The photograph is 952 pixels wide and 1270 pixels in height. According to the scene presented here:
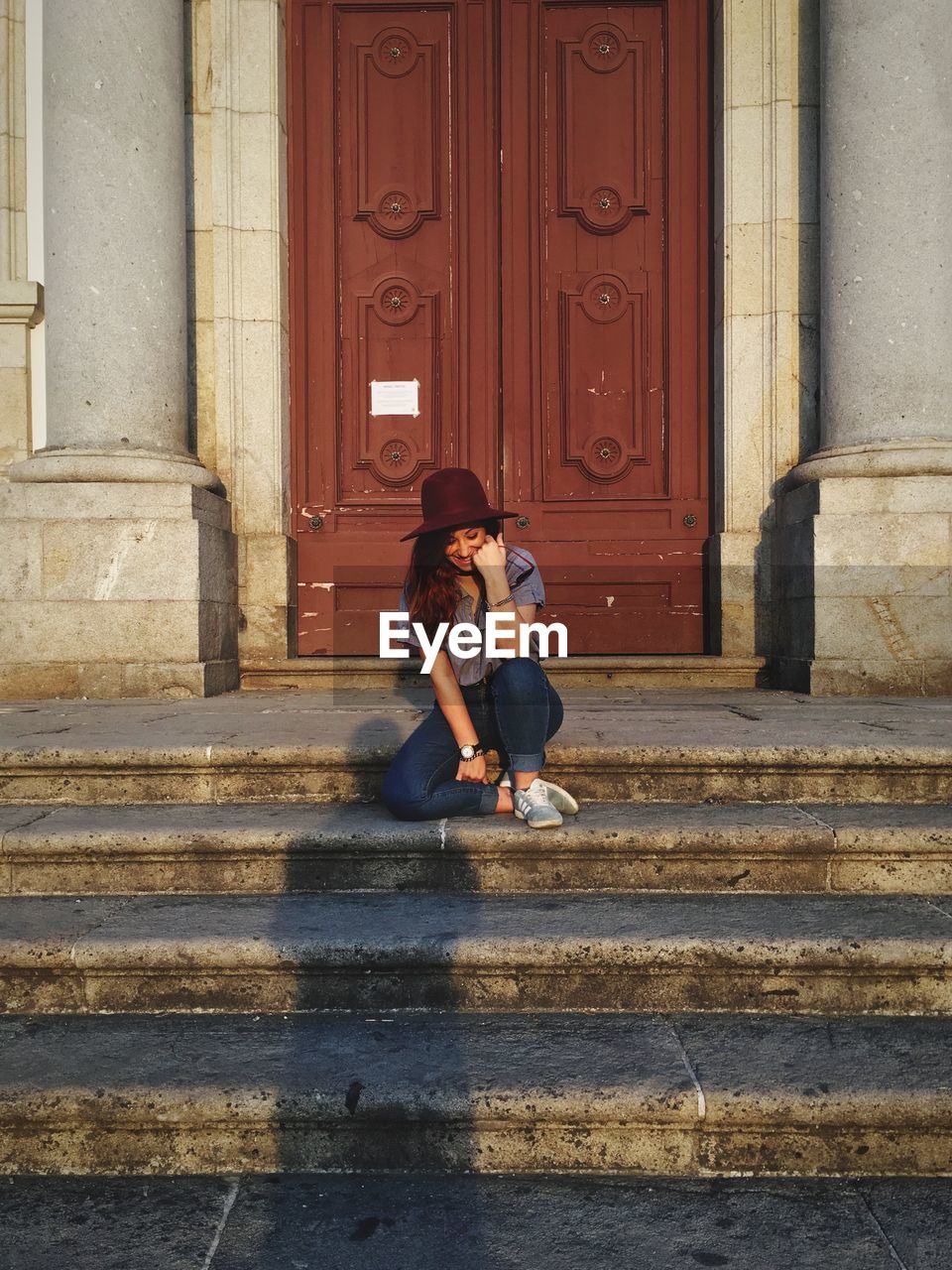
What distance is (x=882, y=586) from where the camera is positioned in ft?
17.9

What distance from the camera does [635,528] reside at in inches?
263

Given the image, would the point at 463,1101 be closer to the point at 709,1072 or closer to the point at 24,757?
the point at 709,1072

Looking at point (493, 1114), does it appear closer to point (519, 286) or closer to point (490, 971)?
point (490, 971)

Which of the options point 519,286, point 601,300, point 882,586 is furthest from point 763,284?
point 882,586

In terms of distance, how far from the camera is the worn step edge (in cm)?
359

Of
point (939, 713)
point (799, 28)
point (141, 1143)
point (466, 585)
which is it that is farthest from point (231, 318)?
point (141, 1143)

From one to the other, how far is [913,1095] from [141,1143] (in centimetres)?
168

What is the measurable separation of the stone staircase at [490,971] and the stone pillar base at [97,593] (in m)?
1.55

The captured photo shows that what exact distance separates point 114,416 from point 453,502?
3.21 m

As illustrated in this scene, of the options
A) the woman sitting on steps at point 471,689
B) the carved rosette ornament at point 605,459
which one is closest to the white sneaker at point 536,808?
the woman sitting on steps at point 471,689

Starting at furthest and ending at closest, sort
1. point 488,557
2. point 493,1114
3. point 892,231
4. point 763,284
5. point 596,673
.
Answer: point 763,284 < point 596,673 < point 892,231 < point 488,557 < point 493,1114

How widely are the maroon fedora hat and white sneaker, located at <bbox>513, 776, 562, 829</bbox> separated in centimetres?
93

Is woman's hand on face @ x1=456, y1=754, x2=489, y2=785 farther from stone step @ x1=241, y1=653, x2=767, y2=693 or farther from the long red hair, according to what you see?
stone step @ x1=241, y1=653, x2=767, y2=693
